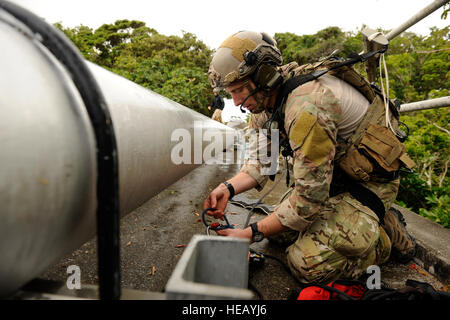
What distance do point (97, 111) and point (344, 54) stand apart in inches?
869

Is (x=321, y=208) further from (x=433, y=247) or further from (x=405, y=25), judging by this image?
(x=405, y=25)

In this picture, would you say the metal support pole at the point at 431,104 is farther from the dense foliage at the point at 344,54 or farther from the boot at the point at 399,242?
the boot at the point at 399,242

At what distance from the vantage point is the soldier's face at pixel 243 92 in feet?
5.76

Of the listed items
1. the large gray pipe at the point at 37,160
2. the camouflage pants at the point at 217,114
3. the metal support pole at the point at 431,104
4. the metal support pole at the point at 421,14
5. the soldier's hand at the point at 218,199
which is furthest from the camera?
the camouflage pants at the point at 217,114

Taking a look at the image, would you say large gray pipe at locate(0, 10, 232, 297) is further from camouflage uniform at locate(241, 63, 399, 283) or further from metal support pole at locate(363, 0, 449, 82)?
metal support pole at locate(363, 0, 449, 82)

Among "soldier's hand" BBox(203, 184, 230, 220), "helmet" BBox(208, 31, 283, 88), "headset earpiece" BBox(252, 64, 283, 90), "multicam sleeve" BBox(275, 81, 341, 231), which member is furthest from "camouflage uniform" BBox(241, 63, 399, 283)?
"soldier's hand" BBox(203, 184, 230, 220)

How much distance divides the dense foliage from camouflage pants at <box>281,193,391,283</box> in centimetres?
147

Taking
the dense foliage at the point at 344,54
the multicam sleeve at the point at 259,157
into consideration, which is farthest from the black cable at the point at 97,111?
the dense foliage at the point at 344,54

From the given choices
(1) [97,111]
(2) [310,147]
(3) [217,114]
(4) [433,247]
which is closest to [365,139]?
(2) [310,147]

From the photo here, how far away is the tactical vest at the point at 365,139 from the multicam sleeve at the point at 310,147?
18 centimetres

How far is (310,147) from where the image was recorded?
143cm

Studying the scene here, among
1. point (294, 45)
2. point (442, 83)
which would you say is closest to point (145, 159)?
point (442, 83)
